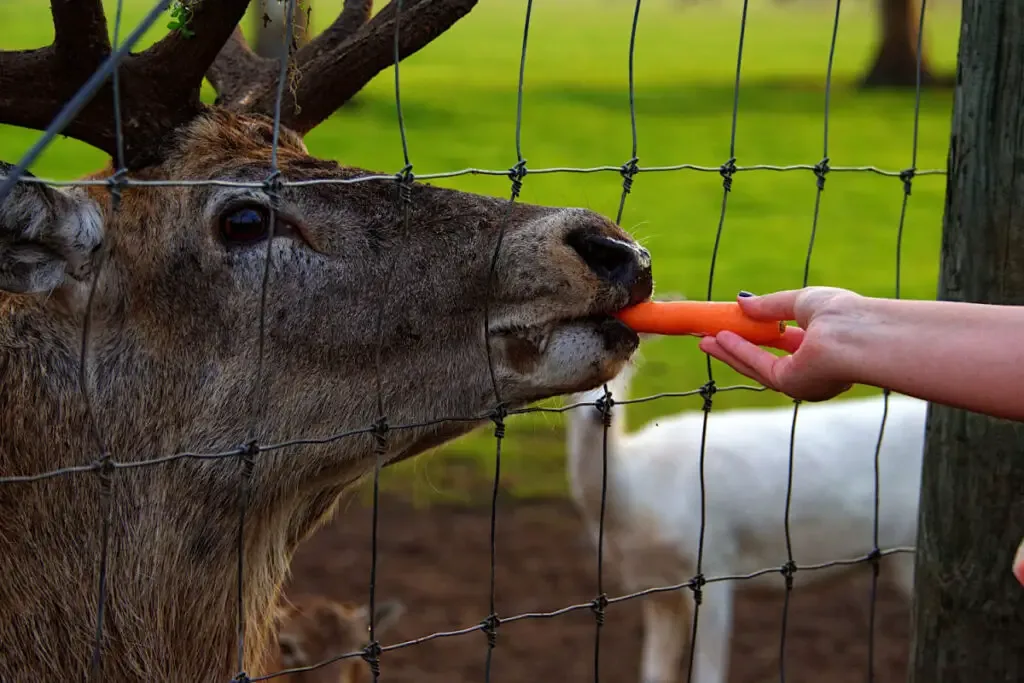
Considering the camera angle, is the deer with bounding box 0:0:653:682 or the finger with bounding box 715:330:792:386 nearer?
the finger with bounding box 715:330:792:386

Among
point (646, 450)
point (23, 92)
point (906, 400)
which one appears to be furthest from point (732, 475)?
point (23, 92)

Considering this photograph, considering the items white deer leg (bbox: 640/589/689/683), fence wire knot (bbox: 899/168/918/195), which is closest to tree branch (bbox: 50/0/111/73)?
fence wire knot (bbox: 899/168/918/195)

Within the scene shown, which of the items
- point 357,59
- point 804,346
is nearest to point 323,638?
point 357,59

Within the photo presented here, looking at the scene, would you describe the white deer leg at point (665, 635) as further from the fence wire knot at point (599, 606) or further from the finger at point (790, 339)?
the finger at point (790, 339)

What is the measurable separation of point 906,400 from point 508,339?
4.34m

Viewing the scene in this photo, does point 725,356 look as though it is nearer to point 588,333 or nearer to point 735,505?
point 588,333

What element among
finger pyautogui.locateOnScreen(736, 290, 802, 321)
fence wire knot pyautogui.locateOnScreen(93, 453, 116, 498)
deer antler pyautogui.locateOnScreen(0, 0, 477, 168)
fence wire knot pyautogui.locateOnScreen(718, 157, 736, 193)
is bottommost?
fence wire knot pyautogui.locateOnScreen(93, 453, 116, 498)

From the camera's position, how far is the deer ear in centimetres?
266

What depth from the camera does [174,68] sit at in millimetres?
2906

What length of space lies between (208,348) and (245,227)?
0.28 m

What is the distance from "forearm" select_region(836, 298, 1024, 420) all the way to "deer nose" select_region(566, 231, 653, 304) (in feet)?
2.55

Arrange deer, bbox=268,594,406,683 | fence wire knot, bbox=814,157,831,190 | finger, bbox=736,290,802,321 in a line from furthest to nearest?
deer, bbox=268,594,406,683 → fence wire knot, bbox=814,157,831,190 → finger, bbox=736,290,802,321

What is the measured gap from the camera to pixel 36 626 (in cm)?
285

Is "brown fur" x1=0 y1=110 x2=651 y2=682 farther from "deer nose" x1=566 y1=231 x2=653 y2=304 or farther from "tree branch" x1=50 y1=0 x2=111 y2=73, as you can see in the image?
"tree branch" x1=50 y1=0 x2=111 y2=73
